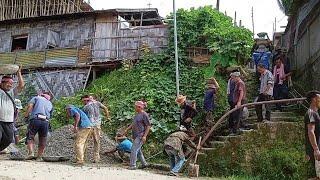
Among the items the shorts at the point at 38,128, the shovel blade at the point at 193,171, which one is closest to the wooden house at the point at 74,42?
the shorts at the point at 38,128

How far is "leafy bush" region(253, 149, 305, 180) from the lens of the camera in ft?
35.6

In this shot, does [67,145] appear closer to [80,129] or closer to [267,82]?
[80,129]

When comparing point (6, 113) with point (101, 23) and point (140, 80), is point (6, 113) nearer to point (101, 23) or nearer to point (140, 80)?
point (140, 80)

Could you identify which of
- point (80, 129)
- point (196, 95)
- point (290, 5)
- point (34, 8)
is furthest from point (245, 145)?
point (34, 8)

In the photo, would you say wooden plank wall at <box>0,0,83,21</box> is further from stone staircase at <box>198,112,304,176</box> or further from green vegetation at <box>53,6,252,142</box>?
stone staircase at <box>198,112,304,176</box>

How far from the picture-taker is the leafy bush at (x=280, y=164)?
10.9m

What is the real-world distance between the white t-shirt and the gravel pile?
5.54m

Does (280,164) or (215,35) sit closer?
(280,164)

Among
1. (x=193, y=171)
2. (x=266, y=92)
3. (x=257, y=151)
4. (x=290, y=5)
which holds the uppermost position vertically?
(x=290, y=5)

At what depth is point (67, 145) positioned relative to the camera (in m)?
14.7

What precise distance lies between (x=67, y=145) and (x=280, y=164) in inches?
257

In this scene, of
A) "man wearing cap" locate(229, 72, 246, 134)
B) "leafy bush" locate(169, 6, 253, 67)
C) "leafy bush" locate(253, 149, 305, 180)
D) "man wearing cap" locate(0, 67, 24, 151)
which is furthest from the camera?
"leafy bush" locate(169, 6, 253, 67)

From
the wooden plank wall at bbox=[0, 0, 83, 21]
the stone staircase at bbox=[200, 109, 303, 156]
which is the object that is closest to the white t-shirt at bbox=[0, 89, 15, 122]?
the stone staircase at bbox=[200, 109, 303, 156]

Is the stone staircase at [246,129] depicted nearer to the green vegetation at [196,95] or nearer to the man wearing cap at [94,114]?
the green vegetation at [196,95]
